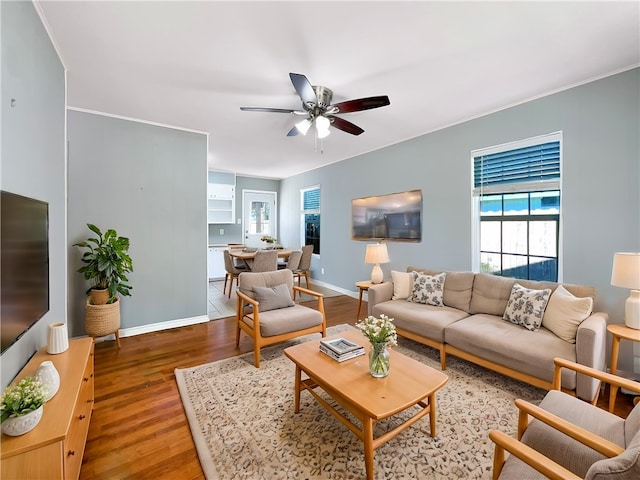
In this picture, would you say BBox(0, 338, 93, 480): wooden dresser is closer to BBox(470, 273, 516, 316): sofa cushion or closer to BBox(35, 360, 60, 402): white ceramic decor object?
BBox(35, 360, 60, 402): white ceramic decor object

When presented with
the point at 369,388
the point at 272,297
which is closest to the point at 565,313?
the point at 369,388

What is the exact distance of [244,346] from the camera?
3.28 m

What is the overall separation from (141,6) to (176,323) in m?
3.52

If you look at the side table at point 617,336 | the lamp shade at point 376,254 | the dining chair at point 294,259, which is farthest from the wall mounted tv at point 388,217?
the side table at point 617,336

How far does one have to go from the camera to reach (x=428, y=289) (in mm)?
3355

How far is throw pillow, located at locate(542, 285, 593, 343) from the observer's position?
7.40 ft

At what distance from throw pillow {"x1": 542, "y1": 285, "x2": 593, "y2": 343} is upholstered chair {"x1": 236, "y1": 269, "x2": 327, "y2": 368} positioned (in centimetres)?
209

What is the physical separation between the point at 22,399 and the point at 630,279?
3.70 m

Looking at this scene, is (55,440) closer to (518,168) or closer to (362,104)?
(362,104)

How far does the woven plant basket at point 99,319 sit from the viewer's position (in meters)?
2.99

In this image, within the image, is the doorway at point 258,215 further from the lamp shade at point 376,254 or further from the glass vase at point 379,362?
the glass vase at point 379,362

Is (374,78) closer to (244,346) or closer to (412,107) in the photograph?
(412,107)

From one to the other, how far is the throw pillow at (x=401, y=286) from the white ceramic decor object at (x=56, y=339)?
125 inches

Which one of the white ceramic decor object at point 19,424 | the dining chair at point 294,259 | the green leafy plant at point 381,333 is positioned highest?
the dining chair at point 294,259
